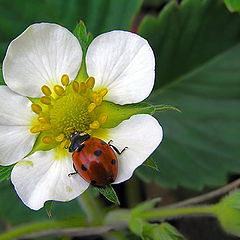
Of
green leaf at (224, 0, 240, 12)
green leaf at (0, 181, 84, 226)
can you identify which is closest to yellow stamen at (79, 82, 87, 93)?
green leaf at (224, 0, 240, 12)

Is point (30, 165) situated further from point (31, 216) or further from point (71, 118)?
point (31, 216)

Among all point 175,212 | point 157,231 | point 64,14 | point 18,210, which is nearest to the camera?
point 157,231

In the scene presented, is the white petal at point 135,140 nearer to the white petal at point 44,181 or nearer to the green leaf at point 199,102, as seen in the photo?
the white petal at point 44,181

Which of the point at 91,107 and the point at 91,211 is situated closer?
the point at 91,107

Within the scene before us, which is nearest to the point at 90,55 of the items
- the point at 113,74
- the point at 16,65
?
the point at 113,74

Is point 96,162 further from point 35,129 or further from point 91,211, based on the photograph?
point 91,211

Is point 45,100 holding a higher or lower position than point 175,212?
higher

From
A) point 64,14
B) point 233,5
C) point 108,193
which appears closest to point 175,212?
point 108,193

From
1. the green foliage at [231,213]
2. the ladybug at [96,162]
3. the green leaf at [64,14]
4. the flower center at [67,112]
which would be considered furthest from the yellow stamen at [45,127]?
the green leaf at [64,14]
